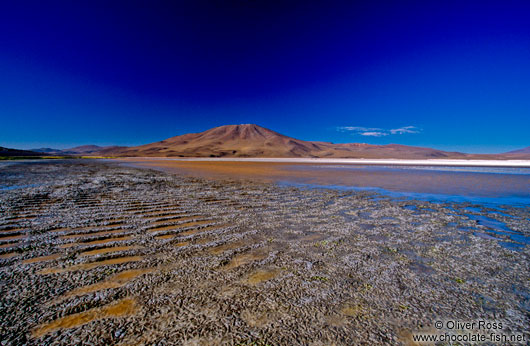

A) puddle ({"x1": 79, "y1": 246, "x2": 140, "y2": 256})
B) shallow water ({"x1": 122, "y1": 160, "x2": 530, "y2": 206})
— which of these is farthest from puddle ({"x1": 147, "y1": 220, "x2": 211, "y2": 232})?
shallow water ({"x1": 122, "y1": 160, "x2": 530, "y2": 206})

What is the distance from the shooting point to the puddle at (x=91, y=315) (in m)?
2.28

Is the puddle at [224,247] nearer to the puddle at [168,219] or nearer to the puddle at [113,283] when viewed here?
the puddle at [113,283]

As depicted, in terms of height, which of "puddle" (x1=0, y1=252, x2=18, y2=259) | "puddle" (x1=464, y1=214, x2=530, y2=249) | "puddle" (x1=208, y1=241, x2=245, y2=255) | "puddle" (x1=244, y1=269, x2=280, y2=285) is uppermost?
"puddle" (x1=464, y1=214, x2=530, y2=249)

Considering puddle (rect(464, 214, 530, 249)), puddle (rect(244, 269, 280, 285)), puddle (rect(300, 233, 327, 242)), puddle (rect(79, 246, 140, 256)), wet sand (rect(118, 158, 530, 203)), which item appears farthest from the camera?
wet sand (rect(118, 158, 530, 203))

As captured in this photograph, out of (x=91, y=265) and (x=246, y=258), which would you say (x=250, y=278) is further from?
(x=91, y=265)

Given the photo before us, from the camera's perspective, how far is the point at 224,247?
15.2 feet

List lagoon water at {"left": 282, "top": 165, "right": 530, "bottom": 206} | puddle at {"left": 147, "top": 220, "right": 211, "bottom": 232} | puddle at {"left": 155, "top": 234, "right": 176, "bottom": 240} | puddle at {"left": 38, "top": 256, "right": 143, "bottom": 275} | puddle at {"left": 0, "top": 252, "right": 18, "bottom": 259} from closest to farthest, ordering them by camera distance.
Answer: puddle at {"left": 38, "top": 256, "right": 143, "bottom": 275}, puddle at {"left": 0, "top": 252, "right": 18, "bottom": 259}, puddle at {"left": 155, "top": 234, "right": 176, "bottom": 240}, puddle at {"left": 147, "top": 220, "right": 211, "bottom": 232}, lagoon water at {"left": 282, "top": 165, "right": 530, "bottom": 206}

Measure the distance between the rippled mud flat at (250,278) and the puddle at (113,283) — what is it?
0.02 m

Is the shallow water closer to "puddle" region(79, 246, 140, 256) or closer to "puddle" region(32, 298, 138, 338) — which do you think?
"puddle" region(79, 246, 140, 256)

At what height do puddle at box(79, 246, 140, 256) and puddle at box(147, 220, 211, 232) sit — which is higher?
puddle at box(147, 220, 211, 232)

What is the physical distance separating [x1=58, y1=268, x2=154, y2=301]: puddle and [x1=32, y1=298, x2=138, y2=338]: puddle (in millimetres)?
471

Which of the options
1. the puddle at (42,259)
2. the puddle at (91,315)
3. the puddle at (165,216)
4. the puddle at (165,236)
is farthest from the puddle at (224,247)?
the puddle at (165,216)

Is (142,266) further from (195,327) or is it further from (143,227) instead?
(143,227)

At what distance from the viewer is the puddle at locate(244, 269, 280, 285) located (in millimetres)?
3354
